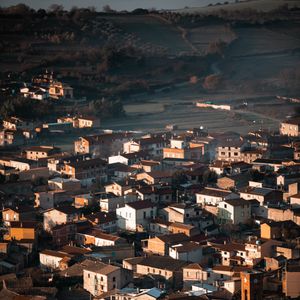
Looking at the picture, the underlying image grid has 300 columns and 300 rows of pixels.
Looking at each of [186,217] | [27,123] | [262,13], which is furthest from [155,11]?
[186,217]

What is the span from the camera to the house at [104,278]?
12391 millimetres

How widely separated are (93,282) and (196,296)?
127cm

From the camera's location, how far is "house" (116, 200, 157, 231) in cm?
1519

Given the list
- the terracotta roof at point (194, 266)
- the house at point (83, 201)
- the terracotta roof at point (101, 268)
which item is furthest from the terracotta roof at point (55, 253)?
the house at point (83, 201)

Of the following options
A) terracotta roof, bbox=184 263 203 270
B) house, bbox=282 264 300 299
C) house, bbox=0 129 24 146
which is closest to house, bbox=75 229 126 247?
A: terracotta roof, bbox=184 263 203 270

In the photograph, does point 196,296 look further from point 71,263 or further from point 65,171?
point 65,171

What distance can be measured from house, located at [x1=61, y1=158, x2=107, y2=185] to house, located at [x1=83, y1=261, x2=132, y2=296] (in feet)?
18.0

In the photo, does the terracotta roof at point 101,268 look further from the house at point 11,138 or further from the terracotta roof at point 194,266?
the house at point 11,138

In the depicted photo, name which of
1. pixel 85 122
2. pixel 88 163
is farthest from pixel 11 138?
pixel 88 163

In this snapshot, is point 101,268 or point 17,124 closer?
point 101,268

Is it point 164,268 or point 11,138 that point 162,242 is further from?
point 11,138

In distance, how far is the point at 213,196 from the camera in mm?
15906

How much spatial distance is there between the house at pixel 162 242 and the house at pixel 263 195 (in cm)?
189

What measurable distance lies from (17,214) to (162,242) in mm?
2495
